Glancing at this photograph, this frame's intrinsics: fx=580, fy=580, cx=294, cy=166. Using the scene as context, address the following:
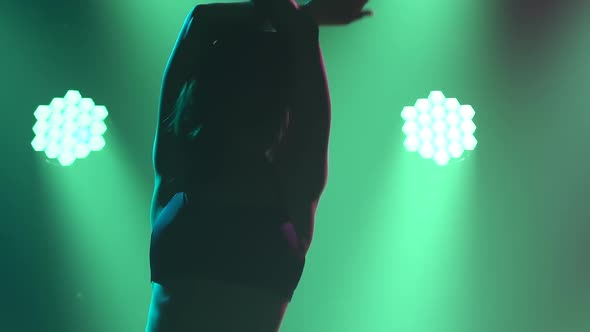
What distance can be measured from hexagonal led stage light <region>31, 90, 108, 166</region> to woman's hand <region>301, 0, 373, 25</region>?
1376mm

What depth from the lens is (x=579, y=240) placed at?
2336 millimetres

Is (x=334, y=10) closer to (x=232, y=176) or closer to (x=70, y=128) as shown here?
(x=232, y=176)

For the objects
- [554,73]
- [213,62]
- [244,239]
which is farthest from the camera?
[554,73]

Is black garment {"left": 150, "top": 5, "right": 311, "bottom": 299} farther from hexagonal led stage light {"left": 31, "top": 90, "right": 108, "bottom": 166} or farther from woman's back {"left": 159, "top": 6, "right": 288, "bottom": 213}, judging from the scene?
hexagonal led stage light {"left": 31, "top": 90, "right": 108, "bottom": 166}

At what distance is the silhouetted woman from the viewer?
1182mm

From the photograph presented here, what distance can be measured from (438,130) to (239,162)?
132cm

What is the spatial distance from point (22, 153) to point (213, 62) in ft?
4.74

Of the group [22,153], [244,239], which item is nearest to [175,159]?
[244,239]

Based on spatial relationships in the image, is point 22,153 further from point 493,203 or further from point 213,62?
point 493,203

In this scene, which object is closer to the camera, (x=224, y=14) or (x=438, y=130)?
(x=224, y=14)

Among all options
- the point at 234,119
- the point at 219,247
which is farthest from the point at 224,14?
the point at 219,247

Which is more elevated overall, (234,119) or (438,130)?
(438,130)

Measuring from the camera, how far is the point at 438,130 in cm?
235

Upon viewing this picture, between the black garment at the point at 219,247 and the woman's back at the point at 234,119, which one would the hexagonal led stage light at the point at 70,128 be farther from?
the black garment at the point at 219,247
